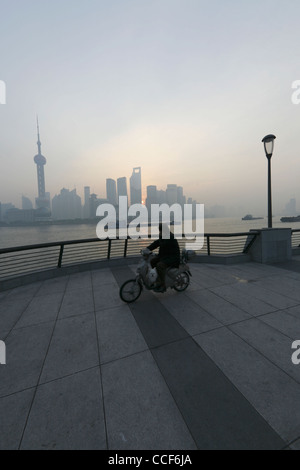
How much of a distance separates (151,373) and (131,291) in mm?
2204

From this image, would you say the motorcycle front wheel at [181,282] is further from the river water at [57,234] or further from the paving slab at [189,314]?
the river water at [57,234]

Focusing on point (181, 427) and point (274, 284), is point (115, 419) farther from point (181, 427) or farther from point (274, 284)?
point (274, 284)

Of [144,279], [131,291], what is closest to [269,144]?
[144,279]

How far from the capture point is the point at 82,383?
7.61ft

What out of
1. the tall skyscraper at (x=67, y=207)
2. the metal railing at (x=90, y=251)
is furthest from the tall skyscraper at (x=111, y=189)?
the metal railing at (x=90, y=251)

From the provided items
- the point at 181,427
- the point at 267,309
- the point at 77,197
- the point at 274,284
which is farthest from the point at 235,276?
the point at 77,197

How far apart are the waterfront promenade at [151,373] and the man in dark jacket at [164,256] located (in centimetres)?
60

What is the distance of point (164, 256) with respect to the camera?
184 inches

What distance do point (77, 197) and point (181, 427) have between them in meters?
217

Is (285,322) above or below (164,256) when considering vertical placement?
below

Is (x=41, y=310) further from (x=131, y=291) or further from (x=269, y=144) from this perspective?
(x=269, y=144)

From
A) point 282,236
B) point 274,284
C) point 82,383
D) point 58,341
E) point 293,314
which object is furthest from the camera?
point 282,236

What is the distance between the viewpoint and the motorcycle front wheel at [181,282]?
5.01m

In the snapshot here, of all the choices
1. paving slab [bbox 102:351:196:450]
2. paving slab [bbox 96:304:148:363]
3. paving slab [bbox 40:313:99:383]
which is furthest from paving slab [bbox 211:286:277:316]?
paving slab [bbox 40:313:99:383]
